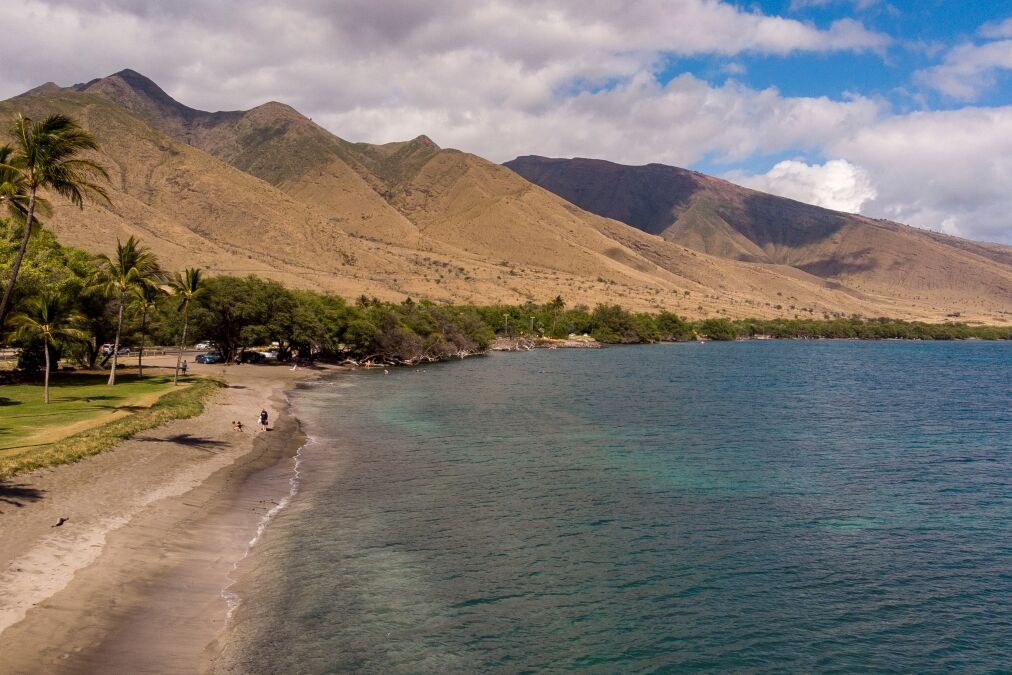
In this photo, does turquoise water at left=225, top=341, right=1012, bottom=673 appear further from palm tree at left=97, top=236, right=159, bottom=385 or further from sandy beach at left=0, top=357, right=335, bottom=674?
palm tree at left=97, top=236, right=159, bottom=385

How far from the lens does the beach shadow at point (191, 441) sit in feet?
101

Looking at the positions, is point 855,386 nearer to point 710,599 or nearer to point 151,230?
point 710,599

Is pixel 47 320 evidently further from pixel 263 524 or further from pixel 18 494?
pixel 263 524

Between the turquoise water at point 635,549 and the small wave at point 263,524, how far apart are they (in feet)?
1.18

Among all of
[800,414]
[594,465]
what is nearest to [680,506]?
[594,465]

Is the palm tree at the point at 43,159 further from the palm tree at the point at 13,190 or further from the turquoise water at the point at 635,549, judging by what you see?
the turquoise water at the point at 635,549

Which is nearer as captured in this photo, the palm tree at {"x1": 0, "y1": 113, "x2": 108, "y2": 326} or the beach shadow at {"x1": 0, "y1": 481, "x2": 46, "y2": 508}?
the beach shadow at {"x1": 0, "y1": 481, "x2": 46, "y2": 508}

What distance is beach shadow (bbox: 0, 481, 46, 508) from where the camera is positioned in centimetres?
1948

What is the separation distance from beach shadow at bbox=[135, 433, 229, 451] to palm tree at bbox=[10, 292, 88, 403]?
1020cm

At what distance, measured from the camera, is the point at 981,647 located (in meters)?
15.7

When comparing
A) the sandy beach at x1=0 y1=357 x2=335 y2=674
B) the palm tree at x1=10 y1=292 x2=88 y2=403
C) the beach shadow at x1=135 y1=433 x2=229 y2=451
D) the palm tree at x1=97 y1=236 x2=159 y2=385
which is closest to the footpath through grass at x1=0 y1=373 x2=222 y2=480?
the sandy beach at x1=0 y1=357 x2=335 y2=674

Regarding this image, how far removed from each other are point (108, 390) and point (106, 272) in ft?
39.1

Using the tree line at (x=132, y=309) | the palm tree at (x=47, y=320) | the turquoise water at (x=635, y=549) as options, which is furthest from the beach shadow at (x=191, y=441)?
the palm tree at (x=47, y=320)

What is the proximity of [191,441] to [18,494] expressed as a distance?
40.8 feet
